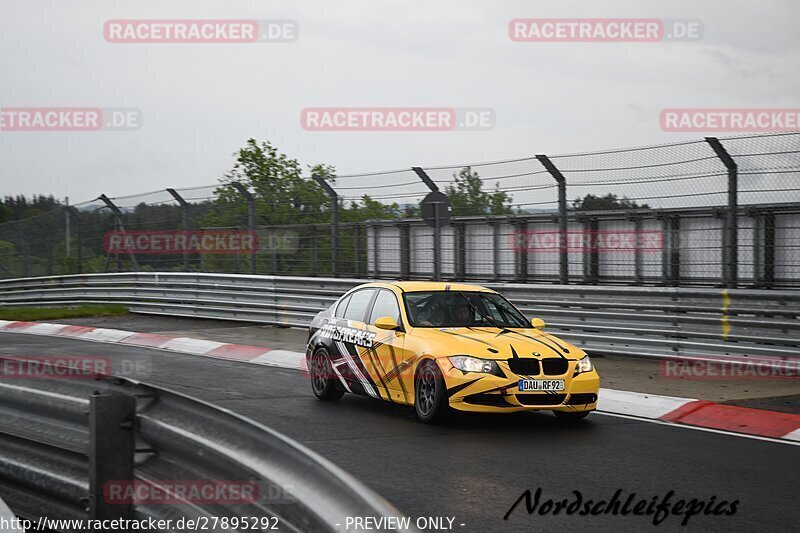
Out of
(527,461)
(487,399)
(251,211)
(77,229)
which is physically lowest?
(527,461)

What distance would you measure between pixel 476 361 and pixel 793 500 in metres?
3.29

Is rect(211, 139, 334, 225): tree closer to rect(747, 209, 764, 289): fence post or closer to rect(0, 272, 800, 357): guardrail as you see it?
rect(0, 272, 800, 357): guardrail

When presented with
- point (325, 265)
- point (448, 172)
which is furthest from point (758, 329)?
point (325, 265)

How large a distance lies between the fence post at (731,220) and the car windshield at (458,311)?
12.9 feet

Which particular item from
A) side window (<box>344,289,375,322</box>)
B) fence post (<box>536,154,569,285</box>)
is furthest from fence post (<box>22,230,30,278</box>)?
side window (<box>344,289,375,322</box>)

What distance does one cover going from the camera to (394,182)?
17891 mm

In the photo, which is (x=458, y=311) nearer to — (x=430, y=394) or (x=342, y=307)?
(x=430, y=394)

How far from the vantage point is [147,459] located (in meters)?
4.20

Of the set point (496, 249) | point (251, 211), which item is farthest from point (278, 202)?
point (496, 249)

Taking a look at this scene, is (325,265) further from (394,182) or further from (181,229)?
(181,229)

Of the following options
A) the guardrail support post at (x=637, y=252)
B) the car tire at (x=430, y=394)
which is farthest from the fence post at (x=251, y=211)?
the car tire at (x=430, y=394)

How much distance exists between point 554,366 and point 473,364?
74 cm

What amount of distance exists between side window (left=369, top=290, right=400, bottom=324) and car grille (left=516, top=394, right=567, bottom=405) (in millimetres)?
1755

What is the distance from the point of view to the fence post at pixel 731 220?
13078mm
